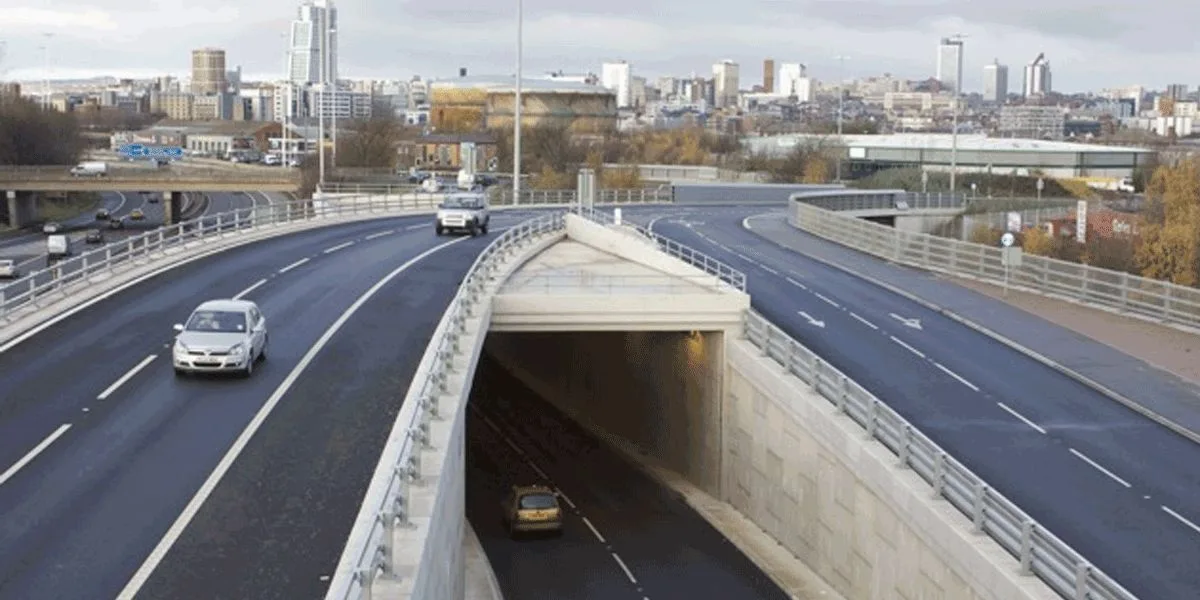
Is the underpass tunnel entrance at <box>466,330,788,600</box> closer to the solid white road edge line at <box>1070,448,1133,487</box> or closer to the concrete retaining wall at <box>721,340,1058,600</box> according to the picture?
the concrete retaining wall at <box>721,340,1058,600</box>

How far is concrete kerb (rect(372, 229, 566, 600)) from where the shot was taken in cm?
1519

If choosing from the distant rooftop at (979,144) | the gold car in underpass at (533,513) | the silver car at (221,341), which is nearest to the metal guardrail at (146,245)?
the silver car at (221,341)

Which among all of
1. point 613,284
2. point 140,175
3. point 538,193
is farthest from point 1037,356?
point 140,175

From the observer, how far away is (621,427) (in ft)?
146

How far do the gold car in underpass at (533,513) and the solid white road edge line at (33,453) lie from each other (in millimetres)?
11867

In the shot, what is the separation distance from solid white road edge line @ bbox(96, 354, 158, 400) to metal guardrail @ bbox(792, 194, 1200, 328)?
935 inches

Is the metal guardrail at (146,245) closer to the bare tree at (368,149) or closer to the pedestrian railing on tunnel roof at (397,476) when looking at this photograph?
the pedestrian railing on tunnel roof at (397,476)

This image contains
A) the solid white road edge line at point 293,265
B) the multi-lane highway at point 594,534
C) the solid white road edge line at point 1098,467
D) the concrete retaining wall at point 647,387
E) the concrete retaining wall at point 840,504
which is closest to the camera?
the concrete retaining wall at point 840,504

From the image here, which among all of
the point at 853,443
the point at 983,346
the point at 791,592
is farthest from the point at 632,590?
the point at 983,346

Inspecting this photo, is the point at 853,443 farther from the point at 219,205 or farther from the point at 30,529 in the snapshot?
A: the point at 219,205

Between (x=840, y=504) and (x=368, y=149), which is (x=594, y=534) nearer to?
(x=840, y=504)

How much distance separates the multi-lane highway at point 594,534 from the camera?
94.7 feet

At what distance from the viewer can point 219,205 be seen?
160375mm

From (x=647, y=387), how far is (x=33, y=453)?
73.9 feet
